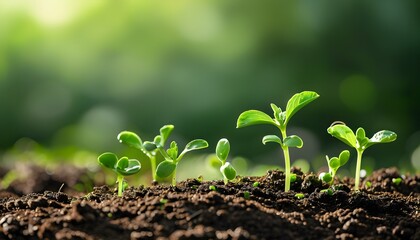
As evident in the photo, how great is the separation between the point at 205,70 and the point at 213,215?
19.1 ft

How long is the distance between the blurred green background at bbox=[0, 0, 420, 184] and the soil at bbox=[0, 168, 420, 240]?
14.0 ft

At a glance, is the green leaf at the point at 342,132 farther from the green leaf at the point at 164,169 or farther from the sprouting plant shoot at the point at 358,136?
the green leaf at the point at 164,169

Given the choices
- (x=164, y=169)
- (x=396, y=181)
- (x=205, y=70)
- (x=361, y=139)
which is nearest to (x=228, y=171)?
(x=164, y=169)

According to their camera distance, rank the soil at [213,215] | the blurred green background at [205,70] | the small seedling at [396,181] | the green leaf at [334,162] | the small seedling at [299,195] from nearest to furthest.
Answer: the soil at [213,215] → the small seedling at [299,195] → the green leaf at [334,162] → the small seedling at [396,181] → the blurred green background at [205,70]

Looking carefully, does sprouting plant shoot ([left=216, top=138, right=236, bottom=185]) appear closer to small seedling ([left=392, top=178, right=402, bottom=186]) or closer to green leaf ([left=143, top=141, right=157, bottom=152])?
green leaf ([left=143, top=141, right=157, bottom=152])

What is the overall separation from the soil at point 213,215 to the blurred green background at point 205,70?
4.27 metres

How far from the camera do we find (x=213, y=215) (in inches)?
53.2

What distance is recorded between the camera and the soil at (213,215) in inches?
51.9

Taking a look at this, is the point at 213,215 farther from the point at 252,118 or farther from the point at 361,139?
the point at 361,139

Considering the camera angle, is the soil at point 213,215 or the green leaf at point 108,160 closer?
the soil at point 213,215

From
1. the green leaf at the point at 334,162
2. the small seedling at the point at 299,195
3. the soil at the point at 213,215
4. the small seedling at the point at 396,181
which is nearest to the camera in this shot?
the soil at the point at 213,215

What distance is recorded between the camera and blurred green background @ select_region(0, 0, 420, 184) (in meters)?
6.59

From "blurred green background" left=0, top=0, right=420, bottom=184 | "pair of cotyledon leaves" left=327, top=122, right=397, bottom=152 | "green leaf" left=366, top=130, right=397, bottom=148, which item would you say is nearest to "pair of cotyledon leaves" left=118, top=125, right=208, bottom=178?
"pair of cotyledon leaves" left=327, top=122, right=397, bottom=152

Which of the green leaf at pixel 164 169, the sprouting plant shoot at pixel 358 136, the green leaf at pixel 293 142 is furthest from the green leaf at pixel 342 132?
the green leaf at pixel 164 169
